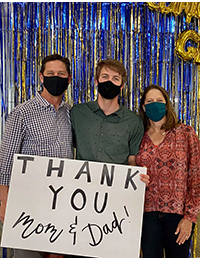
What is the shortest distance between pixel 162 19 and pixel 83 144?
1.25 m

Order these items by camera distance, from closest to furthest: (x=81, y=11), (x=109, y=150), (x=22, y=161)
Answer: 1. (x=22, y=161)
2. (x=109, y=150)
3. (x=81, y=11)

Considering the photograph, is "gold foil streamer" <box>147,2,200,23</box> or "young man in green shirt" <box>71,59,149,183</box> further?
"gold foil streamer" <box>147,2,200,23</box>

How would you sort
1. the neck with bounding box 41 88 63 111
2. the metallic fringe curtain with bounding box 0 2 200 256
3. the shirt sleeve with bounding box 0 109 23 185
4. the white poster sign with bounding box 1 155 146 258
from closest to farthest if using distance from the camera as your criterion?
the white poster sign with bounding box 1 155 146 258, the shirt sleeve with bounding box 0 109 23 185, the neck with bounding box 41 88 63 111, the metallic fringe curtain with bounding box 0 2 200 256

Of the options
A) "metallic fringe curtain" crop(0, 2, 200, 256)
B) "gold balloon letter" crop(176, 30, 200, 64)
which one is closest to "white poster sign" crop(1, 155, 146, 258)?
"metallic fringe curtain" crop(0, 2, 200, 256)

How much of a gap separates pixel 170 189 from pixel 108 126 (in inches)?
21.1

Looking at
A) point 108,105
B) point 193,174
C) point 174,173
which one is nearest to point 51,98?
point 108,105

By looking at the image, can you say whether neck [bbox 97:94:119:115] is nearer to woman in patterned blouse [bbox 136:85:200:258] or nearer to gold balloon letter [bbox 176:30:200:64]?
woman in patterned blouse [bbox 136:85:200:258]

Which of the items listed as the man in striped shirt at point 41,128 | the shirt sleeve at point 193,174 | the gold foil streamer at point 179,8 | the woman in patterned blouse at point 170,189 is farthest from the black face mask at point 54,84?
the gold foil streamer at point 179,8

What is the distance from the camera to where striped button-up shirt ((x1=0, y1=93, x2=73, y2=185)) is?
1612mm

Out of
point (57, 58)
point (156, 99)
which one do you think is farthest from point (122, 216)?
point (57, 58)

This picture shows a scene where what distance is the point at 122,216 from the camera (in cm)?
152

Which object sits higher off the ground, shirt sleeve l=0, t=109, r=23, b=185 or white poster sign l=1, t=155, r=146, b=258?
shirt sleeve l=0, t=109, r=23, b=185

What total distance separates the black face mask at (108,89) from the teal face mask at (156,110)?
0.80ft

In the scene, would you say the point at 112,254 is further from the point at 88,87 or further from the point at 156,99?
the point at 88,87
